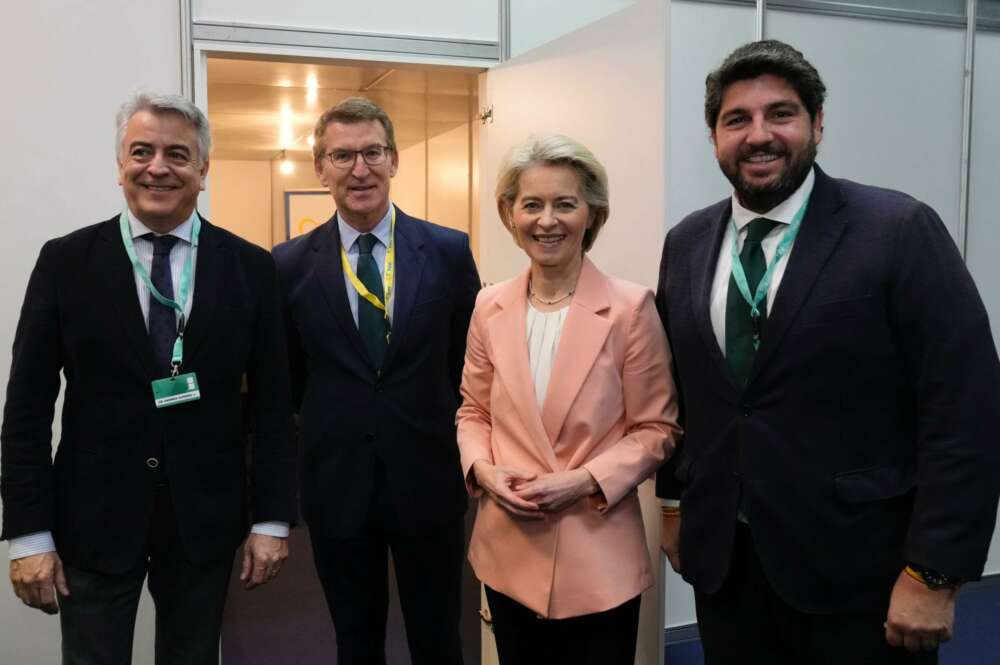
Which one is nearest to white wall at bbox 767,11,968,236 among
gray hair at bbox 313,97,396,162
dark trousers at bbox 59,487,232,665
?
gray hair at bbox 313,97,396,162

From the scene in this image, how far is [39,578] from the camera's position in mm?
1888

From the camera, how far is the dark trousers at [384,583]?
2.31 m

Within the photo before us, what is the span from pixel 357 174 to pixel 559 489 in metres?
1.01

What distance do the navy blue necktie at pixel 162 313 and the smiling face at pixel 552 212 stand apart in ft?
2.66

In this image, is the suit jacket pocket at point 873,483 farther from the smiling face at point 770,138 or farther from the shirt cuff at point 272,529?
the shirt cuff at point 272,529

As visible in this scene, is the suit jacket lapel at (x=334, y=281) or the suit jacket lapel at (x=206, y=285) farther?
the suit jacket lapel at (x=334, y=281)

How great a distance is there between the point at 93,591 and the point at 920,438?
1752 mm

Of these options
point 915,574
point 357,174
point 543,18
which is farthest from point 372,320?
point 543,18

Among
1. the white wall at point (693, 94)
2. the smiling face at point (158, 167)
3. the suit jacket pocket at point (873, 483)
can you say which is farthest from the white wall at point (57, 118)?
the suit jacket pocket at point (873, 483)

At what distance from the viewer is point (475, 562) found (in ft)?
6.88

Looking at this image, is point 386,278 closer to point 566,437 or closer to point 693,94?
point 566,437

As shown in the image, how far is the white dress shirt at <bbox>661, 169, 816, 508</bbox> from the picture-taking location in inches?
69.4

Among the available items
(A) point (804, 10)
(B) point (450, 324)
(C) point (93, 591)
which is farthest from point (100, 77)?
(A) point (804, 10)

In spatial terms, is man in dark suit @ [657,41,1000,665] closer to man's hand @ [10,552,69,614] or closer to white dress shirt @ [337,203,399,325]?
white dress shirt @ [337,203,399,325]
